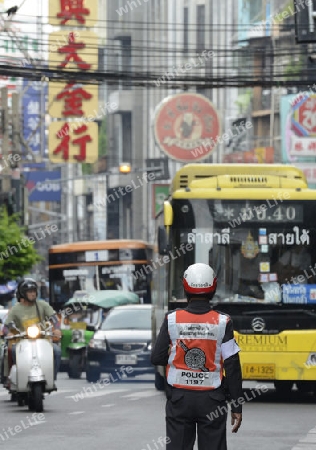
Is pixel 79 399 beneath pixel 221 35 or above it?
beneath

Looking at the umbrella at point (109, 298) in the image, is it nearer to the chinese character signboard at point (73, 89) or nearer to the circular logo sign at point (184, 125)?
the circular logo sign at point (184, 125)

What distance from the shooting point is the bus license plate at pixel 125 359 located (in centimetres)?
2716

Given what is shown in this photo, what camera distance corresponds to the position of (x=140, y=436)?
14.1 meters

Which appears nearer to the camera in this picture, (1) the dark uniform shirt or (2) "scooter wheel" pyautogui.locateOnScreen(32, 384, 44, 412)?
(1) the dark uniform shirt

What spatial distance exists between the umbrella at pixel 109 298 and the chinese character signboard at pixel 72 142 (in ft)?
16.1

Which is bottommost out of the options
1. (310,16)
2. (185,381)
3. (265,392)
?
(265,392)

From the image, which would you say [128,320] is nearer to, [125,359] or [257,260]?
[125,359]

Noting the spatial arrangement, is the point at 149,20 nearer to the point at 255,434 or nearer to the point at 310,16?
the point at 310,16

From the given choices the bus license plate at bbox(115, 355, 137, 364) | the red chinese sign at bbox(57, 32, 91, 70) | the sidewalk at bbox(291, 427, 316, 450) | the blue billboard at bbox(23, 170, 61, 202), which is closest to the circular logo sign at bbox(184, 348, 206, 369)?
the sidewalk at bbox(291, 427, 316, 450)

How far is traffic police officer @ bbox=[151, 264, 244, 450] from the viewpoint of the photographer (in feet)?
28.6

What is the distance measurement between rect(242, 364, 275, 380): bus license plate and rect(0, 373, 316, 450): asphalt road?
398mm

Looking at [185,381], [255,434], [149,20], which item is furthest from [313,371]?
[149,20]

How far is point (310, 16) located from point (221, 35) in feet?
194

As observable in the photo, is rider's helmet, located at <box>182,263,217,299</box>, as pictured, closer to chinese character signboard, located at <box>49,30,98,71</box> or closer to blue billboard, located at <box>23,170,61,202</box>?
chinese character signboard, located at <box>49,30,98,71</box>
